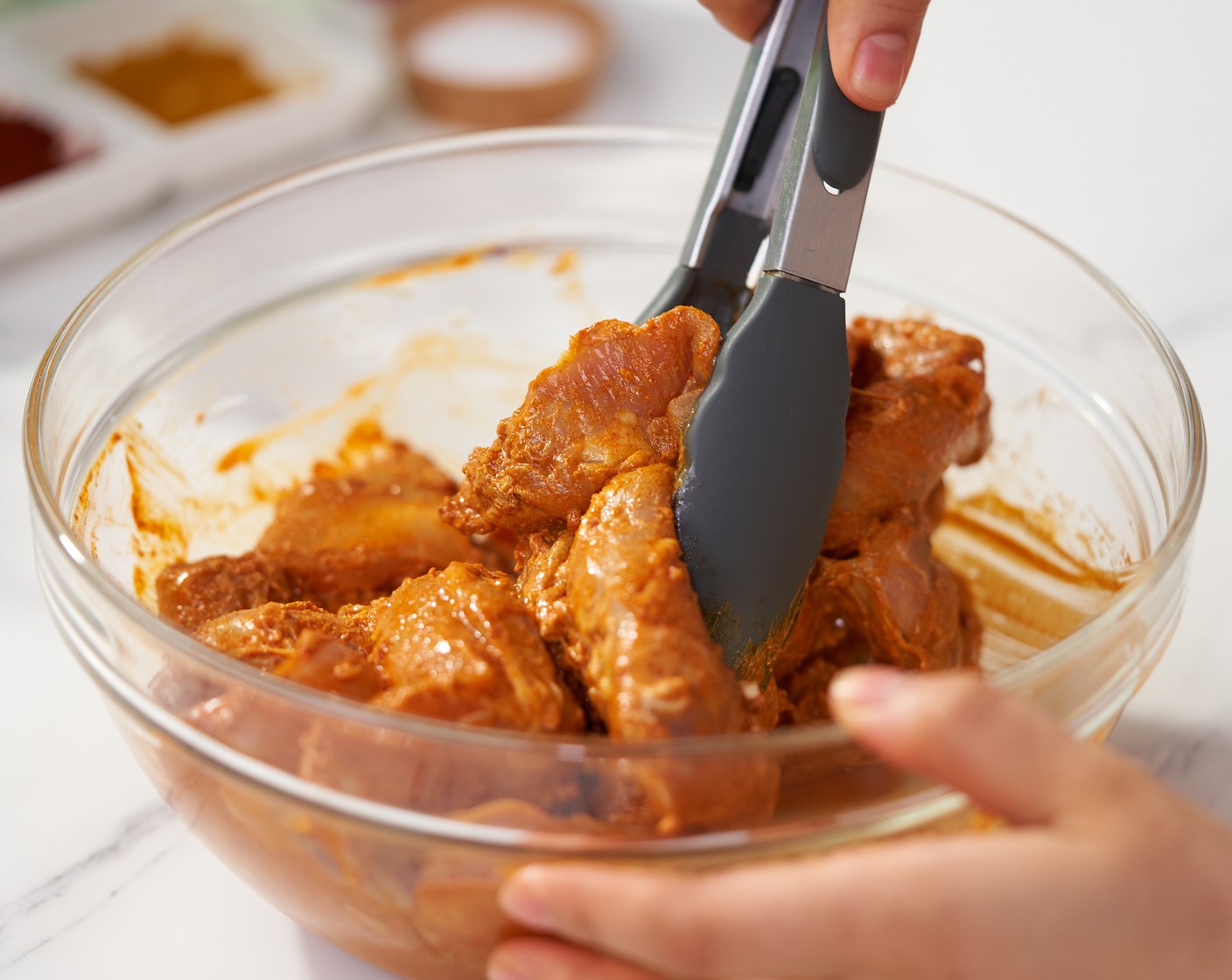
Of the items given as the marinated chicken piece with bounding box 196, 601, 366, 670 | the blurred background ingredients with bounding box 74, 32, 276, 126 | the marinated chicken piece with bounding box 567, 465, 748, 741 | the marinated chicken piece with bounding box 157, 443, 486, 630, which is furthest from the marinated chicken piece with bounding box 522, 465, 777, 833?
the blurred background ingredients with bounding box 74, 32, 276, 126

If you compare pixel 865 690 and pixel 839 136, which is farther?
pixel 839 136

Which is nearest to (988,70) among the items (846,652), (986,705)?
(846,652)

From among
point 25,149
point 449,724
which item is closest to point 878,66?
point 449,724

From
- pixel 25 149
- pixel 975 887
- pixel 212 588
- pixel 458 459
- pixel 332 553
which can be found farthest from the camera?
pixel 25 149

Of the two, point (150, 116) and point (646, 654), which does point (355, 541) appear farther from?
point (150, 116)

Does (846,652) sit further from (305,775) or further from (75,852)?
(75,852)

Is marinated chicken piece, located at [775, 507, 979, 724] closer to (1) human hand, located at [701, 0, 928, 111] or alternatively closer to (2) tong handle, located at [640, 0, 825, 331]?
(2) tong handle, located at [640, 0, 825, 331]
